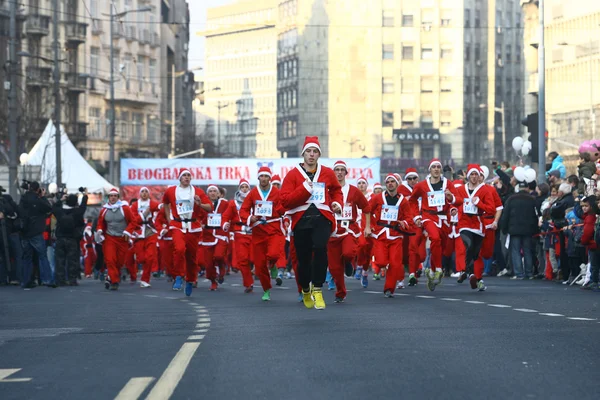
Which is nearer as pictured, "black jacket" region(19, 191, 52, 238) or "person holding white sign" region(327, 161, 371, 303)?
"person holding white sign" region(327, 161, 371, 303)

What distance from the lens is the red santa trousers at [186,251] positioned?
2333cm

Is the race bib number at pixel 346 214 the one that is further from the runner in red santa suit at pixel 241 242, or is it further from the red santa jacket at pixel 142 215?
the red santa jacket at pixel 142 215

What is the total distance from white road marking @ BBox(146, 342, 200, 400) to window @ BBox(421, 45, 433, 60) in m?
136

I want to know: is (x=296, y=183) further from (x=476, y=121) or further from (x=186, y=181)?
Result: (x=476, y=121)

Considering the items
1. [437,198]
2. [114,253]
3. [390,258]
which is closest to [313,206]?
[390,258]

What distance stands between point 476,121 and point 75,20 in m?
63.7

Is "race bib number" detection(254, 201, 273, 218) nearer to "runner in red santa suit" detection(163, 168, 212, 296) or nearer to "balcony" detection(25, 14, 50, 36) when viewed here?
"runner in red santa suit" detection(163, 168, 212, 296)

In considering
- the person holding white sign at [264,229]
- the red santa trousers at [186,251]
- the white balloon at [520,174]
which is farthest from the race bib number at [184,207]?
the white balloon at [520,174]

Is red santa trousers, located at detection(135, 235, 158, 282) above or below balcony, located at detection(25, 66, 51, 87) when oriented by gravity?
below

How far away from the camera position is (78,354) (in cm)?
1175

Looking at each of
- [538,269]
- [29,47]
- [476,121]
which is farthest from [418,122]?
[538,269]

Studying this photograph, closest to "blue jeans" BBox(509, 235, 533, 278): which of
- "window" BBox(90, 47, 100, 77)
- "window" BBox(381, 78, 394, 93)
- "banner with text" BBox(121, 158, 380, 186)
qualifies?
"banner with text" BBox(121, 158, 380, 186)

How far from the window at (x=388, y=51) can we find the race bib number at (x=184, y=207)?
123m

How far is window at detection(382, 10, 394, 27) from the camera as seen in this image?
14662 cm
